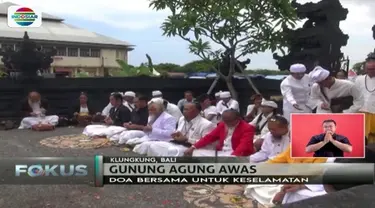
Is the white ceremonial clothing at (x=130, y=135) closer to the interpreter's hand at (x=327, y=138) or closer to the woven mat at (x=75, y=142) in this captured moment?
the woven mat at (x=75, y=142)

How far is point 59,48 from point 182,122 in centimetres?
391

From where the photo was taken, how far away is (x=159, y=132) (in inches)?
238

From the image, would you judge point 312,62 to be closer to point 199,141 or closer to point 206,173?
point 199,141

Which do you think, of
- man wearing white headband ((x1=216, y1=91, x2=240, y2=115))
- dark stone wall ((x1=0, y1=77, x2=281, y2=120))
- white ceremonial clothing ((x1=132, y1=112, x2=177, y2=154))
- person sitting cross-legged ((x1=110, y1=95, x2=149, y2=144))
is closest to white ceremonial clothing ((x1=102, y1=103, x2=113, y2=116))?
dark stone wall ((x1=0, y1=77, x2=281, y2=120))

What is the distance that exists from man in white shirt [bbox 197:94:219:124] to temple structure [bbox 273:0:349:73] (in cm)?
155

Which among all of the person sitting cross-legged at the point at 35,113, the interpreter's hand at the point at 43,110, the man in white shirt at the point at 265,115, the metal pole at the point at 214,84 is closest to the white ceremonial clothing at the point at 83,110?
the person sitting cross-legged at the point at 35,113

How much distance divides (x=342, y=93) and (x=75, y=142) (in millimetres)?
4180

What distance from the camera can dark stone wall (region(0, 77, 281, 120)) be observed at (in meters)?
9.02

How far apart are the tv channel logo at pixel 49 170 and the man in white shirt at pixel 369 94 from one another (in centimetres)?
257

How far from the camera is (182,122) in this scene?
5.64 meters

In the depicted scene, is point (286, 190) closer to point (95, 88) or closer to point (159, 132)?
point (159, 132)

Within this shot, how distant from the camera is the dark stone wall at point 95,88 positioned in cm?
902

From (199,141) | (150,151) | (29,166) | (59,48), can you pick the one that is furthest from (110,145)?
(29,166)

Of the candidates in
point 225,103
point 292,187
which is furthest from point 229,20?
point 292,187
